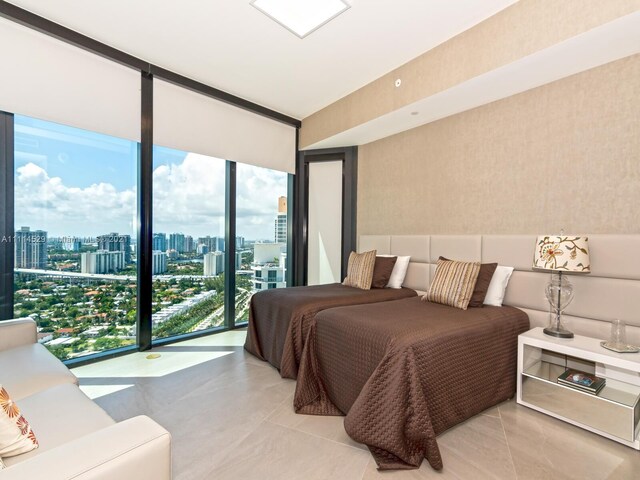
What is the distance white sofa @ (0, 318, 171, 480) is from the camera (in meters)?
0.79

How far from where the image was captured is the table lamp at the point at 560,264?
209 cm

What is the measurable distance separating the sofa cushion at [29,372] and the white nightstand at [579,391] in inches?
109

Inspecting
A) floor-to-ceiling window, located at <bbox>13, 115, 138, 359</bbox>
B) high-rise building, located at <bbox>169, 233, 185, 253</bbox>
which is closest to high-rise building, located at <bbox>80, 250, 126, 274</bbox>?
floor-to-ceiling window, located at <bbox>13, 115, 138, 359</bbox>

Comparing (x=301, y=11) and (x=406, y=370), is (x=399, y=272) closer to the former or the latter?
(x=406, y=370)

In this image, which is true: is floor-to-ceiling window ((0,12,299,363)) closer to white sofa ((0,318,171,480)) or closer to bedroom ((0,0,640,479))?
bedroom ((0,0,640,479))

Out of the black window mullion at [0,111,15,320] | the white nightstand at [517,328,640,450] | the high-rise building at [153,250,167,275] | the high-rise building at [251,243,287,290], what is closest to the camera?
the white nightstand at [517,328,640,450]

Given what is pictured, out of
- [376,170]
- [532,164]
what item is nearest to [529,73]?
[532,164]

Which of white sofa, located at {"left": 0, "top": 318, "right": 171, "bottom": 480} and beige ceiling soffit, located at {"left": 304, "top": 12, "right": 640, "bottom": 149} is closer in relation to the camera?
white sofa, located at {"left": 0, "top": 318, "right": 171, "bottom": 480}

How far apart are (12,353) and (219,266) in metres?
2.20

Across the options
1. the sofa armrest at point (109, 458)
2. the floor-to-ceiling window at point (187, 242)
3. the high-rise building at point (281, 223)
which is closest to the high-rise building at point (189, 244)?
the floor-to-ceiling window at point (187, 242)

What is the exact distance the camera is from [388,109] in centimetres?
320

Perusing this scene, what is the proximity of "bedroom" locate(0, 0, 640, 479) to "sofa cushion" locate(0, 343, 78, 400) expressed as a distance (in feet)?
1.32

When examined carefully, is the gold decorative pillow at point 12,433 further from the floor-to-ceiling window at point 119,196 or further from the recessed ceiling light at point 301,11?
the recessed ceiling light at point 301,11

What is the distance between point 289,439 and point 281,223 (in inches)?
123
